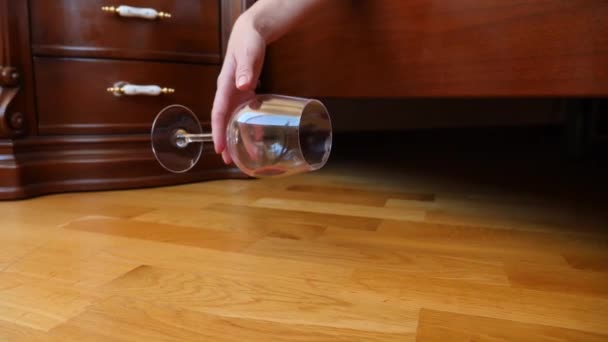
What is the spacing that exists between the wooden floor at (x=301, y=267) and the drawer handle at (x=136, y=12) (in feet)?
1.13

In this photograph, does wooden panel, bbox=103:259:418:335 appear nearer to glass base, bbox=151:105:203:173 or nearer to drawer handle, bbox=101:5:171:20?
glass base, bbox=151:105:203:173

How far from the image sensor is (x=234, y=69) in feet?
2.06

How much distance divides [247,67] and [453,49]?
32 centimetres

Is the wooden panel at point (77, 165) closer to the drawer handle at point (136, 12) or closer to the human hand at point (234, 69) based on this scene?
the drawer handle at point (136, 12)

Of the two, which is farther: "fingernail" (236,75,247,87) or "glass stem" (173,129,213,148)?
"glass stem" (173,129,213,148)

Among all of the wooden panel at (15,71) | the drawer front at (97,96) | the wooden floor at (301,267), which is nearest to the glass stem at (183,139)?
the wooden floor at (301,267)

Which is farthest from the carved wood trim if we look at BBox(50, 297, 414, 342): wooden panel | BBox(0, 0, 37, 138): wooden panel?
BBox(50, 297, 414, 342): wooden panel

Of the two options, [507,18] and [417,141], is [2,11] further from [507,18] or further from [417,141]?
[417,141]

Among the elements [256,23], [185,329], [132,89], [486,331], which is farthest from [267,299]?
[132,89]

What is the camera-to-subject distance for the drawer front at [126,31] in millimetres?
925

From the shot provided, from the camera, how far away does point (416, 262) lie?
597mm

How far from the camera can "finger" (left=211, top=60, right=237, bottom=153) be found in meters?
0.63

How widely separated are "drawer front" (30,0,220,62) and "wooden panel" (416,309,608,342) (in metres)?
0.79

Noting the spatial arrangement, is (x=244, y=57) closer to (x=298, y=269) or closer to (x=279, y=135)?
(x=279, y=135)
